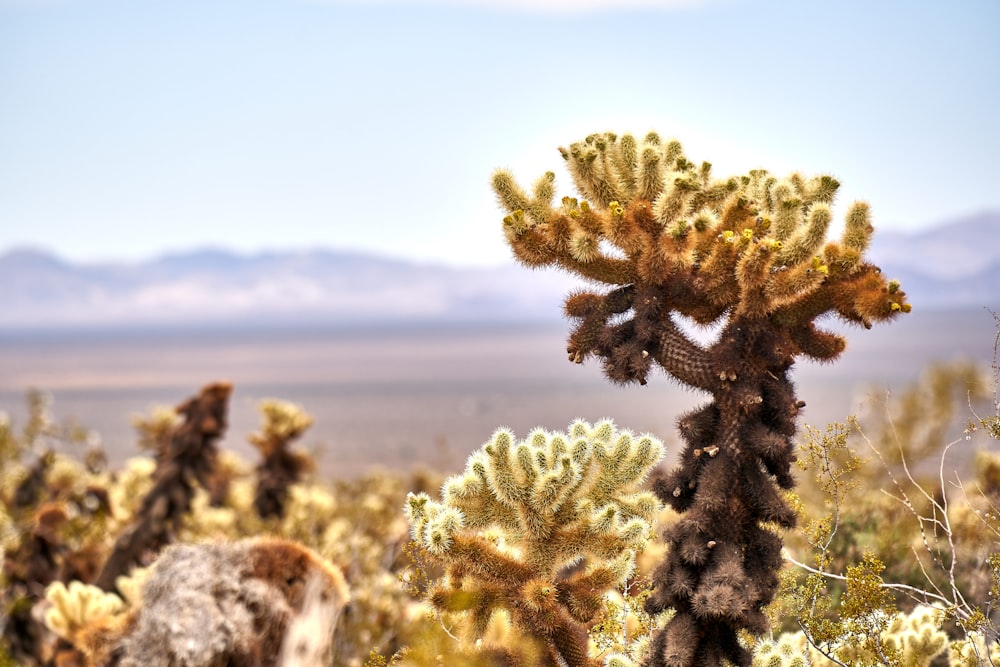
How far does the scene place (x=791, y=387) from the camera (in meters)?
5.22

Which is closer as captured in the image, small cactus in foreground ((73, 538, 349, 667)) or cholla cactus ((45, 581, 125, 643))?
small cactus in foreground ((73, 538, 349, 667))

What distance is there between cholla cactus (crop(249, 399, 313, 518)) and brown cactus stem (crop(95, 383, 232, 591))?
1.64 metres

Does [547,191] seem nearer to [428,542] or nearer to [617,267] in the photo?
[617,267]

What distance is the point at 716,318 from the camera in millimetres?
5375

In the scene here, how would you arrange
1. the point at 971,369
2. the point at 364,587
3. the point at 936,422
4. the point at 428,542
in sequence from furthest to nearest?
1. the point at 971,369
2. the point at 936,422
3. the point at 364,587
4. the point at 428,542

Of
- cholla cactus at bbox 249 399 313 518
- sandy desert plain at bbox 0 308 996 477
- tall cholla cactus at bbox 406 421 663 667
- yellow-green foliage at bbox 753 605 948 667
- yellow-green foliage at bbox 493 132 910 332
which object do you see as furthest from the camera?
sandy desert plain at bbox 0 308 996 477

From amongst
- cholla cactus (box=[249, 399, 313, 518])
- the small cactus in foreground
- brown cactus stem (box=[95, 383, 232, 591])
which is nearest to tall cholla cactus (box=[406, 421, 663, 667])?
the small cactus in foreground

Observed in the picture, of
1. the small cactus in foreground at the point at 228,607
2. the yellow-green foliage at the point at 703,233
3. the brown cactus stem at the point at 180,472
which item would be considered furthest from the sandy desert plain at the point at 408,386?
the brown cactus stem at the point at 180,472

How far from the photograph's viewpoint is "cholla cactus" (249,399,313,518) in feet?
42.3

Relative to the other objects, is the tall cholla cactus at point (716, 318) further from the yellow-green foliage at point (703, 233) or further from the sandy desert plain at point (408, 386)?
the sandy desert plain at point (408, 386)

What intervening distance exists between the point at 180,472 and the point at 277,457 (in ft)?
7.78

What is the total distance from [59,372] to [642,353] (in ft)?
367

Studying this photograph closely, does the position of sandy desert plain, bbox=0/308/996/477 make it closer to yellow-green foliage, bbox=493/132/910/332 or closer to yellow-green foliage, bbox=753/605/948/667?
yellow-green foliage, bbox=493/132/910/332

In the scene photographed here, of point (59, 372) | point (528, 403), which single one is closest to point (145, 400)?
point (528, 403)
